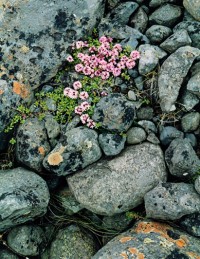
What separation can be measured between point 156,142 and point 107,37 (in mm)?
2214

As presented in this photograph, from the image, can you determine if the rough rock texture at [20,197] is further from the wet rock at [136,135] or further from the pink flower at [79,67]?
the pink flower at [79,67]

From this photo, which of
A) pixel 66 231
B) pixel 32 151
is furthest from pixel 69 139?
pixel 66 231

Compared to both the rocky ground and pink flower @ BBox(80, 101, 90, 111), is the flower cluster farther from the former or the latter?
the rocky ground

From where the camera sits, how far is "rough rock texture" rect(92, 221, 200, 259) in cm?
607

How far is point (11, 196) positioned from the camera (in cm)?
655

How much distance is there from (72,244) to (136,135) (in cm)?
219

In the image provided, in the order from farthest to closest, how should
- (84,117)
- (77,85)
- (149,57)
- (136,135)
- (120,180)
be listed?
1. (77,85)
2. (149,57)
3. (84,117)
4. (136,135)
5. (120,180)

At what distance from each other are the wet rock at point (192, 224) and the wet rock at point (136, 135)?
148 cm

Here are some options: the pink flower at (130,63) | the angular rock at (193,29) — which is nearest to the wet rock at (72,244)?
the pink flower at (130,63)

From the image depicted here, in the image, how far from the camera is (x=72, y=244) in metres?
7.12

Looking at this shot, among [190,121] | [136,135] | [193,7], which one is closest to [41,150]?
[136,135]

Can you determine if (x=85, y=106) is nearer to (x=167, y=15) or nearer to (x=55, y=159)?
(x=55, y=159)

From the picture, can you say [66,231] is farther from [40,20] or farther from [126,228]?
[40,20]

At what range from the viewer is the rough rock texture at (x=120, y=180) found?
6715 mm
